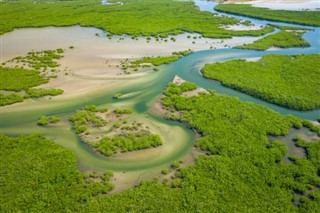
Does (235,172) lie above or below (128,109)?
below

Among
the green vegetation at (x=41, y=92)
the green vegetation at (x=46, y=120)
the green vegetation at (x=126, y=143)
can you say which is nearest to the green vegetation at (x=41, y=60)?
the green vegetation at (x=41, y=92)

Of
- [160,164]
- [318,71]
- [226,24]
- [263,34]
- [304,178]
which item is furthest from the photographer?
[226,24]

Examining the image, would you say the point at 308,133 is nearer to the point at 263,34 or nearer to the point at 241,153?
the point at 241,153

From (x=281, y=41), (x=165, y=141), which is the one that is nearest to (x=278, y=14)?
(x=281, y=41)

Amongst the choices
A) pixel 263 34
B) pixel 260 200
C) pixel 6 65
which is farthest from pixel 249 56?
pixel 6 65

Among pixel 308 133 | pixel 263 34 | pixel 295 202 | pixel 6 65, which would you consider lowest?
pixel 295 202

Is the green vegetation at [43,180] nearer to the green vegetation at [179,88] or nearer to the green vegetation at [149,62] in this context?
the green vegetation at [179,88]

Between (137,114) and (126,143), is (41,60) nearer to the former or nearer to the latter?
(137,114)
